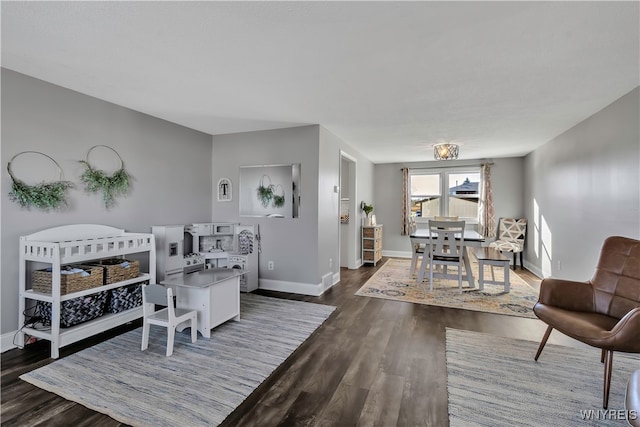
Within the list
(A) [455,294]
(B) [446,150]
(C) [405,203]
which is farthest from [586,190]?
(C) [405,203]

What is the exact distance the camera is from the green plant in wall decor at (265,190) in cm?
425

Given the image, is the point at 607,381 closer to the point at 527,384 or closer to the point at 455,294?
the point at 527,384

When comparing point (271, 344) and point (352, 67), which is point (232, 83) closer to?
point (352, 67)

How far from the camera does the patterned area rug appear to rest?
3.54m

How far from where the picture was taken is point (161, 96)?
2947 millimetres

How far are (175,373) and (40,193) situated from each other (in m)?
1.99

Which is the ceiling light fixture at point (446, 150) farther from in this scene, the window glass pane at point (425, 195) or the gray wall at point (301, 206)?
the window glass pane at point (425, 195)

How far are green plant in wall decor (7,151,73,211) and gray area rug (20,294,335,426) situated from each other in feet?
4.40

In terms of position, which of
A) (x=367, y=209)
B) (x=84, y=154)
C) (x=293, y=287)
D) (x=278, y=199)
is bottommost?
(x=293, y=287)

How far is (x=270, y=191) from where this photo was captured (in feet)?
13.9

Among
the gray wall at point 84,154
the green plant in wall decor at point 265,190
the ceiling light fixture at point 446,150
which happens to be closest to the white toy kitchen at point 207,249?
the gray wall at point 84,154

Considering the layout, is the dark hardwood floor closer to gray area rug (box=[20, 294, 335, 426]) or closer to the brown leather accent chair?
gray area rug (box=[20, 294, 335, 426])

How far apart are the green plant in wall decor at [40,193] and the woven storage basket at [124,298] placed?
0.96 m

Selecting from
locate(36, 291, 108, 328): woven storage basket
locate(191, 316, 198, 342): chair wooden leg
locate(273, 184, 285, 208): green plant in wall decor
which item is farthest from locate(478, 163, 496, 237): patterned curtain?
locate(36, 291, 108, 328): woven storage basket
